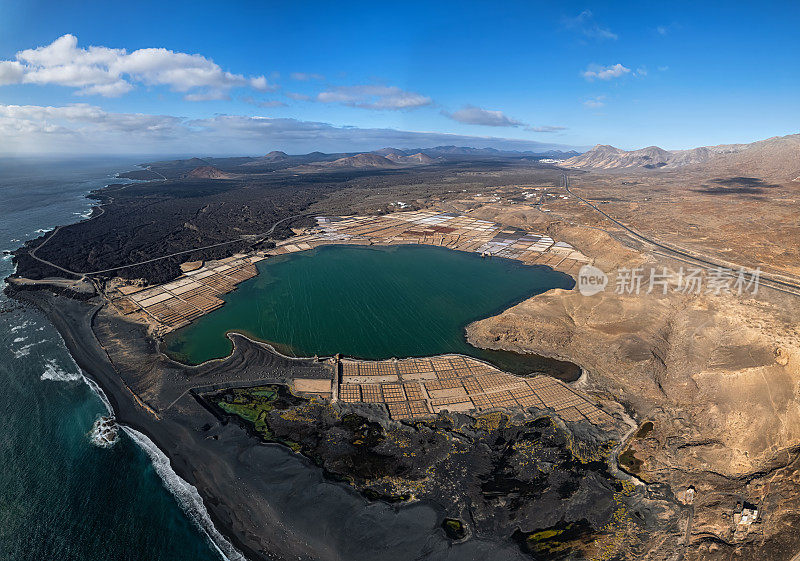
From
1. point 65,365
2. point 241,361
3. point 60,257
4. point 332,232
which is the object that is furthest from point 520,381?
point 60,257

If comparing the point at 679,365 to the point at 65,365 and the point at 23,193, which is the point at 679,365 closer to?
the point at 65,365

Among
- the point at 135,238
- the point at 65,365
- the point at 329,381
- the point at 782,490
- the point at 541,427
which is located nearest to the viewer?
the point at 782,490

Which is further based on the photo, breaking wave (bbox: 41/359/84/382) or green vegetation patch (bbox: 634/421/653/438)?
breaking wave (bbox: 41/359/84/382)

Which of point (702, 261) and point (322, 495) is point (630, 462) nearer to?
point (322, 495)

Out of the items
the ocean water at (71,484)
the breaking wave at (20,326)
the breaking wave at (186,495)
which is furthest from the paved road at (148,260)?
the breaking wave at (186,495)

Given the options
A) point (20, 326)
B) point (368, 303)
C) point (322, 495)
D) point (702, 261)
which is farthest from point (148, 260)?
point (702, 261)

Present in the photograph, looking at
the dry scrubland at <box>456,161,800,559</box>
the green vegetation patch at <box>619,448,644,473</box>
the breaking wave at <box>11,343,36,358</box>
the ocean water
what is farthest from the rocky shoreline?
the breaking wave at <box>11,343,36,358</box>

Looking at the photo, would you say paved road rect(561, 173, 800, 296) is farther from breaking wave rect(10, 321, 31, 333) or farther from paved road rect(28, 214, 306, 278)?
breaking wave rect(10, 321, 31, 333)
